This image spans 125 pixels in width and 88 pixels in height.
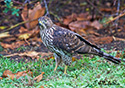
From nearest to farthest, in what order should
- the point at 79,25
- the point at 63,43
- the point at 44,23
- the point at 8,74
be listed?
1. the point at 8,74
2. the point at 63,43
3. the point at 44,23
4. the point at 79,25

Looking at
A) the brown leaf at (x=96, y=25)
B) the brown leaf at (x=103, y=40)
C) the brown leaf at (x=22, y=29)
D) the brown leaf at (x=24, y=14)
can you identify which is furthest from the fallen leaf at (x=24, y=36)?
the brown leaf at (x=96, y=25)

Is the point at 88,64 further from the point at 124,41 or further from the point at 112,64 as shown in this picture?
the point at 124,41

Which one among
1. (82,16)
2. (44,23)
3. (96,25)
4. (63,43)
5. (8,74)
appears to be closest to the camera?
(8,74)

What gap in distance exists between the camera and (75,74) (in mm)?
4828

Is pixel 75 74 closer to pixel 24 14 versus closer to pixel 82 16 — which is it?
pixel 24 14

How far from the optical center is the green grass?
426 centimetres

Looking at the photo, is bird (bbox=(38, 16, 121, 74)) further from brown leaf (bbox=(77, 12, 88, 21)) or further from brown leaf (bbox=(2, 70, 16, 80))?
brown leaf (bbox=(77, 12, 88, 21))

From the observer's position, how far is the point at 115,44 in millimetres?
6387

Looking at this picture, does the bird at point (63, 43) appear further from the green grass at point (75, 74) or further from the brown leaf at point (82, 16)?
the brown leaf at point (82, 16)

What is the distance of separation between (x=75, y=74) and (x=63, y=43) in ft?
2.39

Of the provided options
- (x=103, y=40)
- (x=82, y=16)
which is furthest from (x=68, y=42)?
(x=82, y=16)

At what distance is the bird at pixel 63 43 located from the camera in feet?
16.3

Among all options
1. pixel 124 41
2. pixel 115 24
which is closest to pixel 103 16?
pixel 115 24

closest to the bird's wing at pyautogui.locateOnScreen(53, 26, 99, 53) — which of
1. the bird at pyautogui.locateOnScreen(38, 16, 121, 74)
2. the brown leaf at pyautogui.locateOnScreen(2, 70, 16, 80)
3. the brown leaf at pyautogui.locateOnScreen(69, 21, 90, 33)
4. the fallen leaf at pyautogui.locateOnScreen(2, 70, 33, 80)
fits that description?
the bird at pyautogui.locateOnScreen(38, 16, 121, 74)
